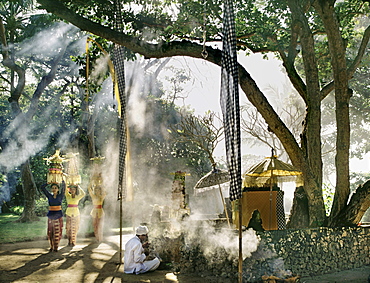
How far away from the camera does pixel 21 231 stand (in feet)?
47.0

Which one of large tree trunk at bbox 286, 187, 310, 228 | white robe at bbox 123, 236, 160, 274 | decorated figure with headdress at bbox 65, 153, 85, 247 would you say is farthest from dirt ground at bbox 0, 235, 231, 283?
large tree trunk at bbox 286, 187, 310, 228

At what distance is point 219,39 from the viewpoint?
11516mm

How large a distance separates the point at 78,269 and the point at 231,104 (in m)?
4.36

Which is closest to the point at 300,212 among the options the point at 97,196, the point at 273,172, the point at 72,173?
the point at 273,172

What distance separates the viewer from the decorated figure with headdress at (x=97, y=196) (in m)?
11.5

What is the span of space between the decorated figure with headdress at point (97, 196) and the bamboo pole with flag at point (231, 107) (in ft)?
20.1

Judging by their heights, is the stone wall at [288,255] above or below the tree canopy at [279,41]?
below

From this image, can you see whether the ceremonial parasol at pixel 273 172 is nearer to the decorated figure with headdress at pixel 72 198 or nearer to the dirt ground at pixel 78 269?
the dirt ground at pixel 78 269

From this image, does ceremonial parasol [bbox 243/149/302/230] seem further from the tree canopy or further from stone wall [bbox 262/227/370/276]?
stone wall [bbox 262/227/370/276]

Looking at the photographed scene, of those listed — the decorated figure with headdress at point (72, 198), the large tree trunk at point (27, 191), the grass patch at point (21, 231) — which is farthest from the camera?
the large tree trunk at point (27, 191)

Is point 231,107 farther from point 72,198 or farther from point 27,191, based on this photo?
point 27,191

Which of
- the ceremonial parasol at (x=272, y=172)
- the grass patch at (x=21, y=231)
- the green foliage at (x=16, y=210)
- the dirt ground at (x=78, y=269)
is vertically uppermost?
the ceremonial parasol at (x=272, y=172)

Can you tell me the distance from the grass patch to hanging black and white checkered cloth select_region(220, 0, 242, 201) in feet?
27.7

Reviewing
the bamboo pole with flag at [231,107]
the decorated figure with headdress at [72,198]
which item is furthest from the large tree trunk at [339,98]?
the decorated figure with headdress at [72,198]
